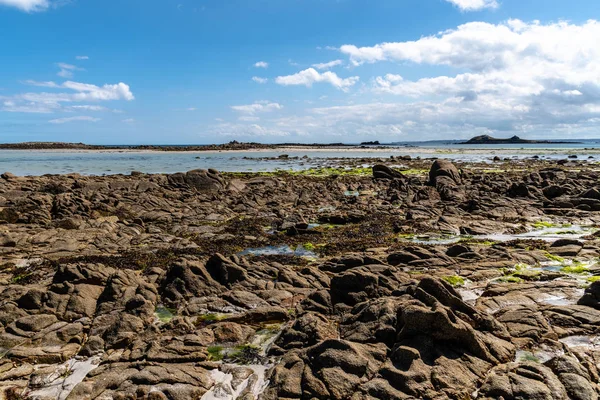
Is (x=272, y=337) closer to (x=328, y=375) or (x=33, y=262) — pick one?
(x=328, y=375)

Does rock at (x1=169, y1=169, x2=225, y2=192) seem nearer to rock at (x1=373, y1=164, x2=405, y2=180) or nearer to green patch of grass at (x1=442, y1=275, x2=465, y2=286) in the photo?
rock at (x1=373, y1=164, x2=405, y2=180)

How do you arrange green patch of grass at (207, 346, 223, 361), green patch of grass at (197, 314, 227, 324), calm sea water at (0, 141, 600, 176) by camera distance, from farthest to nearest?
calm sea water at (0, 141, 600, 176) → green patch of grass at (197, 314, 227, 324) → green patch of grass at (207, 346, 223, 361)

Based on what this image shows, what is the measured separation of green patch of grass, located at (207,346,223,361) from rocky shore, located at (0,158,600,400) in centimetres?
3

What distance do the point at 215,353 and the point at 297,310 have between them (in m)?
2.98

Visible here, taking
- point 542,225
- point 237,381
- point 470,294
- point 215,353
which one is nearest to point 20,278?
point 215,353

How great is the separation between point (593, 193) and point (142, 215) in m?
32.0

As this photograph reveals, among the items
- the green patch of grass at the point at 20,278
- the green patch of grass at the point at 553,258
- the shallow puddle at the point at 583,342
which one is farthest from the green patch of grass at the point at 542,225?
the green patch of grass at the point at 20,278

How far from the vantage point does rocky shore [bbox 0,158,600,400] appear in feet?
28.3

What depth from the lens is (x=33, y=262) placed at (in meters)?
17.6

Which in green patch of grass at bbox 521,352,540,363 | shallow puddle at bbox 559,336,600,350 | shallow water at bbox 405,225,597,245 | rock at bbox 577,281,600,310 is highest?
rock at bbox 577,281,600,310

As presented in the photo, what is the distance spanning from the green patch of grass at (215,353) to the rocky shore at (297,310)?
3cm

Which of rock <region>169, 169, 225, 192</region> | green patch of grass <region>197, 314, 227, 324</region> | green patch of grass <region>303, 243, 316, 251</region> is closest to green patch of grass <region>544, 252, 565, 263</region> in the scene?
green patch of grass <region>303, 243, 316, 251</region>

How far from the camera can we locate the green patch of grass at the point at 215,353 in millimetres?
10062

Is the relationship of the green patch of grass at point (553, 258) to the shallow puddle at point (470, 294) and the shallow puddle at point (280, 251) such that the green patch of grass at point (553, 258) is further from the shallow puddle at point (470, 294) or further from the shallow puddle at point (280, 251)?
the shallow puddle at point (280, 251)
